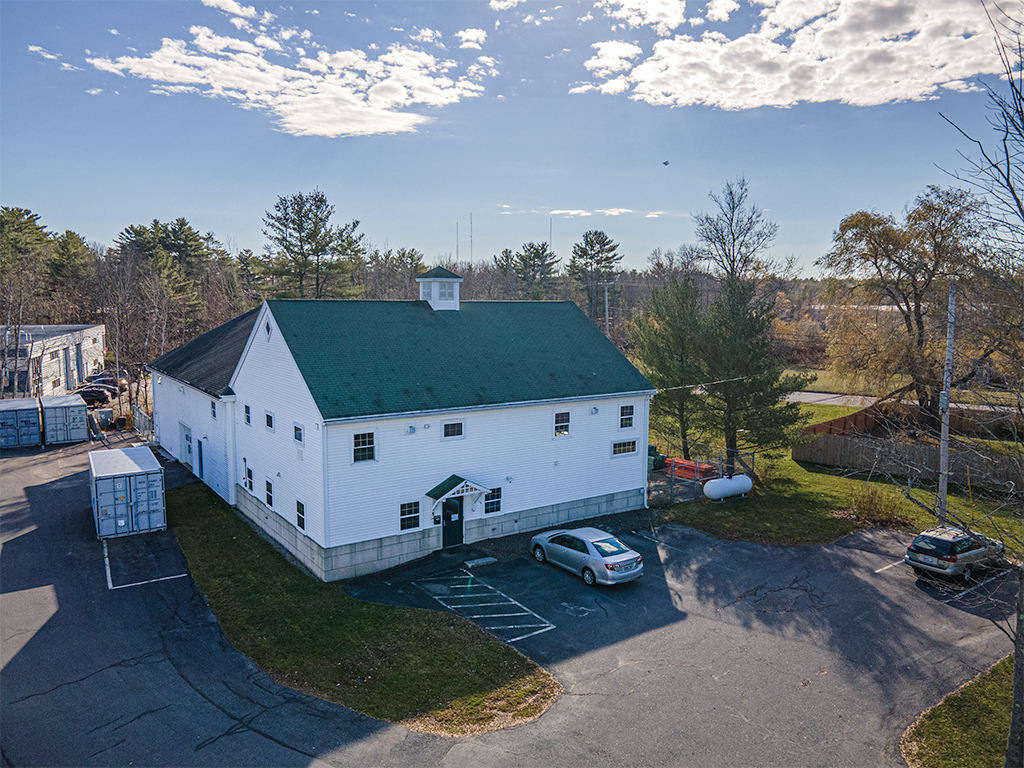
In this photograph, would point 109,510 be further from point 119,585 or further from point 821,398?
point 821,398

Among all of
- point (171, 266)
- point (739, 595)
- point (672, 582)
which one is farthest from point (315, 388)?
point (171, 266)

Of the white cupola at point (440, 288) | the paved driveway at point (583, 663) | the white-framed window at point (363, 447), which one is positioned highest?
the white cupola at point (440, 288)

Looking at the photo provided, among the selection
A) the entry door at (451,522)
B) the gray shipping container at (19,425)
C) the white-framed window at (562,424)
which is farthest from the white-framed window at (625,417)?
the gray shipping container at (19,425)

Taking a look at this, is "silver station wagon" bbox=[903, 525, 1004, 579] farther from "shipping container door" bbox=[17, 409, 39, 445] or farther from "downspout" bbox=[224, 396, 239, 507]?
"shipping container door" bbox=[17, 409, 39, 445]

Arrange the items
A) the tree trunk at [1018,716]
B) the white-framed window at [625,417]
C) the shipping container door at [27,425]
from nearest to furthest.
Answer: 1. the tree trunk at [1018,716]
2. the white-framed window at [625,417]
3. the shipping container door at [27,425]

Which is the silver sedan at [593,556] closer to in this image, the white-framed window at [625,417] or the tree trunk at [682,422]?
the white-framed window at [625,417]

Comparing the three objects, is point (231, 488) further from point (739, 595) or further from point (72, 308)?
point (72, 308)
